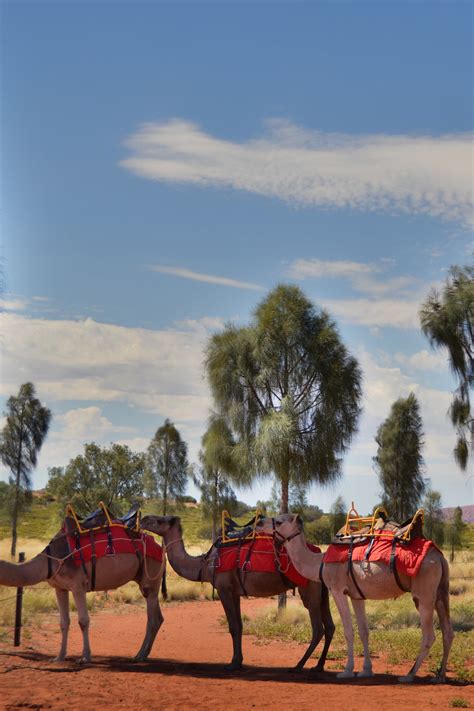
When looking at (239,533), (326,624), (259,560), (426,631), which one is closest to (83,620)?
(239,533)

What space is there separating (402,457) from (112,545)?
1201 inches

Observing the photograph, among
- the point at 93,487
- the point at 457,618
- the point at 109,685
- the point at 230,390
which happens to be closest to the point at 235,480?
the point at 230,390

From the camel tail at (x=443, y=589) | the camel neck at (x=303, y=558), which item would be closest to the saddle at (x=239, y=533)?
the camel neck at (x=303, y=558)

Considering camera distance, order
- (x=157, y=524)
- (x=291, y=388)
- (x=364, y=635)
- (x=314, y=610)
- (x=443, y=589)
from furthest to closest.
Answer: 1. (x=291, y=388)
2. (x=157, y=524)
3. (x=314, y=610)
4. (x=364, y=635)
5. (x=443, y=589)

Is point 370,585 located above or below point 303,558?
below

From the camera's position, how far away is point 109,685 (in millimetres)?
13234

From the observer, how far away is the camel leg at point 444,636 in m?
13.3

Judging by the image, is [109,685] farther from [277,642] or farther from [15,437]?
[15,437]

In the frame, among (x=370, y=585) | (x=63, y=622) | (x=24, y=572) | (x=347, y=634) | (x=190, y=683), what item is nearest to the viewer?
(x=190, y=683)

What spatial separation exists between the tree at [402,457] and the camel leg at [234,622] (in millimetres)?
29224

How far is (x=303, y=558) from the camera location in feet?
49.1

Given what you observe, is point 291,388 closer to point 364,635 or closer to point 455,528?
point 364,635

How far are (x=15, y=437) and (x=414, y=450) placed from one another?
2023 cm

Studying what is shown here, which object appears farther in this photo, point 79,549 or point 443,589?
point 79,549
